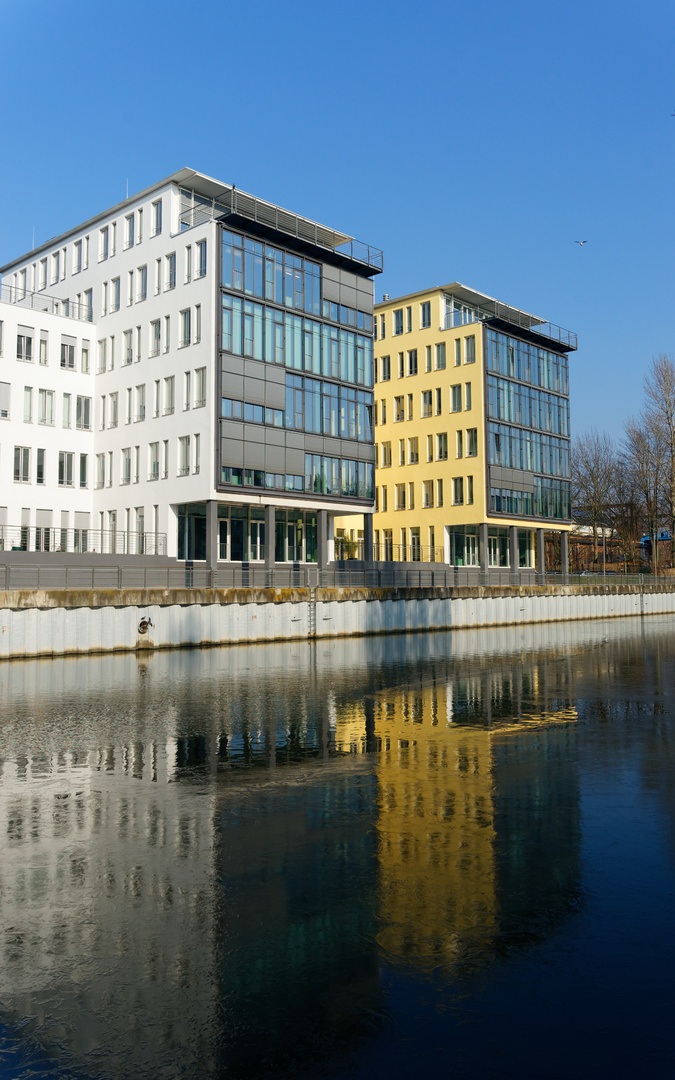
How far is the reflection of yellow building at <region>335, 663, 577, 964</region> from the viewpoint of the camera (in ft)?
19.4

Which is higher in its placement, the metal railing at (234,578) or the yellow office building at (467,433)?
the yellow office building at (467,433)

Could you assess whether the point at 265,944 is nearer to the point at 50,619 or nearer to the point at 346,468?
the point at 50,619

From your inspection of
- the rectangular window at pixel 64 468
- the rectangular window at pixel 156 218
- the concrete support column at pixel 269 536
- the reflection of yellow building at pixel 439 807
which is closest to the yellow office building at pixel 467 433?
the concrete support column at pixel 269 536

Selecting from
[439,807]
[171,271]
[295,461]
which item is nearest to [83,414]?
[171,271]

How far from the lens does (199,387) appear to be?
5100 centimetres

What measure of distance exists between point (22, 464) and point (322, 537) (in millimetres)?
18303

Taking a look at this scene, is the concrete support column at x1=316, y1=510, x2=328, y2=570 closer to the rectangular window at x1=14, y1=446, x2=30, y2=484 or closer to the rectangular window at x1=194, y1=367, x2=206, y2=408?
the rectangular window at x1=194, y1=367, x2=206, y2=408

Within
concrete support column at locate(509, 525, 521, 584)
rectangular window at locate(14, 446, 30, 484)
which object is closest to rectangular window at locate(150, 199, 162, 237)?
rectangular window at locate(14, 446, 30, 484)

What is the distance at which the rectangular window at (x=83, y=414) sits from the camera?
58281 mm

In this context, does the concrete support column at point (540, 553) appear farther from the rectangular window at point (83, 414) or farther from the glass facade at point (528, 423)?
the rectangular window at point (83, 414)

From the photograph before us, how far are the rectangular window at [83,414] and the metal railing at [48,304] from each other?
17.3ft

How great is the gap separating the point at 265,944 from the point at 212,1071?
4.76 ft

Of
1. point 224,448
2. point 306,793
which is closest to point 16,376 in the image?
point 224,448

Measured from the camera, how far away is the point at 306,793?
10109 mm
